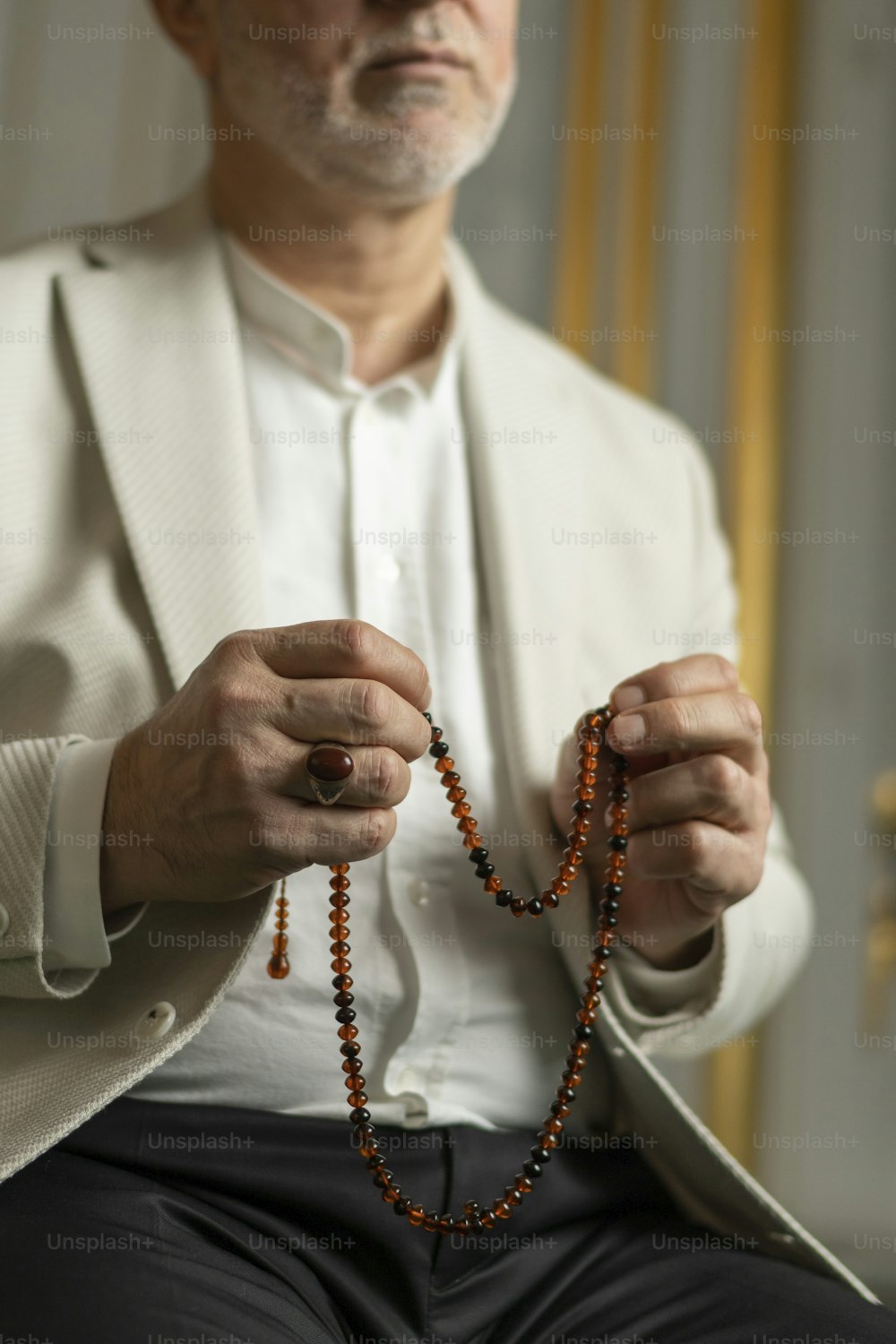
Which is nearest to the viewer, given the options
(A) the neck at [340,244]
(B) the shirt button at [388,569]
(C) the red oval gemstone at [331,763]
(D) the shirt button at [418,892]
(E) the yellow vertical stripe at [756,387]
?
(C) the red oval gemstone at [331,763]

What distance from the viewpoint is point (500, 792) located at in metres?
1.07

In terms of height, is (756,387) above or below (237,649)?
below

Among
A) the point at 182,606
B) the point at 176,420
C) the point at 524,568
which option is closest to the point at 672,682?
the point at 524,568

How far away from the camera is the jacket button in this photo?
0.85 metres

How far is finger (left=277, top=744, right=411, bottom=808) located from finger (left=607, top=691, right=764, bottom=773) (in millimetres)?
204

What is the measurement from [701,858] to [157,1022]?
42cm

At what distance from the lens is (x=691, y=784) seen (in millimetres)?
935

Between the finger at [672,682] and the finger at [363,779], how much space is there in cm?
23

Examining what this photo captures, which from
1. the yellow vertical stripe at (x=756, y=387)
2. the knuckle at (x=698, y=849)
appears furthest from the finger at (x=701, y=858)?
the yellow vertical stripe at (x=756, y=387)

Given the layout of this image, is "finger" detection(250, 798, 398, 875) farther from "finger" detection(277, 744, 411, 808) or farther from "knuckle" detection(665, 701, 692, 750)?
"knuckle" detection(665, 701, 692, 750)

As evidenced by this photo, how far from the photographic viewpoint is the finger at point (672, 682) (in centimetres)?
93

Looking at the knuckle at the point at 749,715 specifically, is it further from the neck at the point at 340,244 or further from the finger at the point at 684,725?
the neck at the point at 340,244

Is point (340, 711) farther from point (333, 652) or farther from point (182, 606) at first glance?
point (182, 606)

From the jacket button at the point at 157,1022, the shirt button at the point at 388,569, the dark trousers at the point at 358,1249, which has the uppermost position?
the shirt button at the point at 388,569
